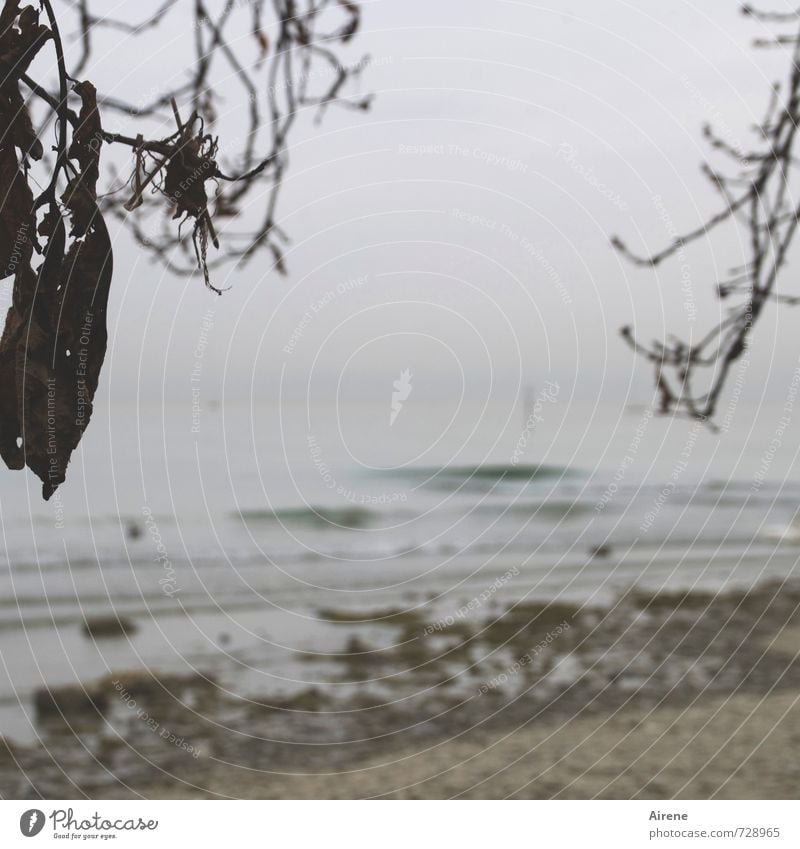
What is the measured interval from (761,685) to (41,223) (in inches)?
178

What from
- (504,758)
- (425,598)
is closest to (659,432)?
(425,598)

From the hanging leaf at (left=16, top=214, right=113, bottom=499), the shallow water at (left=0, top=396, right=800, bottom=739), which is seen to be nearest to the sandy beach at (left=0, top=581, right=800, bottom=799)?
the shallow water at (left=0, top=396, right=800, bottom=739)

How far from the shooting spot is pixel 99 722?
4449 mm

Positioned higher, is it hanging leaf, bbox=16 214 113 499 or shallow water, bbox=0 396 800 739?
hanging leaf, bbox=16 214 113 499

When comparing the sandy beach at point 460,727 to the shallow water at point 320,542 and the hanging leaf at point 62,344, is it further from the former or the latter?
the hanging leaf at point 62,344

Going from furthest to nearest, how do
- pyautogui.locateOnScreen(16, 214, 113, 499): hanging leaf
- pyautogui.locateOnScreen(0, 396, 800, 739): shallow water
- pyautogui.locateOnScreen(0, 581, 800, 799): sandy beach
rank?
pyautogui.locateOnScreen(0, 396, 800, 739): shallow water → pyautogui.locateOnScreen(0, 581, 800, 799): sandy beach → pyautogui.locateOnScreen(16, 214, 113, 499): hanging leaf

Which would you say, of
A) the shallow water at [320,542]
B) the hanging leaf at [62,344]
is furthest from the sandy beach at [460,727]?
the hanging leaf at [62,344]

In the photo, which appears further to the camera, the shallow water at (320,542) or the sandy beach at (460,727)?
the shallow water at (320,542)

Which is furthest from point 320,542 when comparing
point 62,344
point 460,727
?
point 62,344

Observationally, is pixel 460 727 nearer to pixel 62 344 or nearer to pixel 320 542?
pixel 62 344

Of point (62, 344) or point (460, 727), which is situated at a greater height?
point (62, 344)

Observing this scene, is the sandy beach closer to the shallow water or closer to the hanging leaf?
the shallow water

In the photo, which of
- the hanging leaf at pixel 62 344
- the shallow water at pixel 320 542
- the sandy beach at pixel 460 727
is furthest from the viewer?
the shallow water at pixel 320 542

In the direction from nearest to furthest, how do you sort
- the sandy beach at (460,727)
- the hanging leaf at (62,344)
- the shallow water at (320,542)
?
the hanging leaf at (62,344) → the sandy beach at (460,727) → the shallow water at (320,542)
